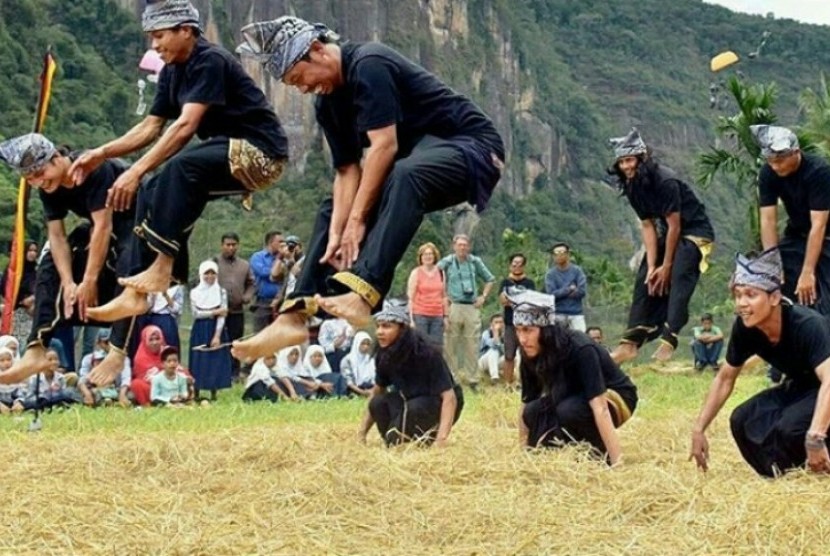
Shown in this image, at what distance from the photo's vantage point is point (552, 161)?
11006cm

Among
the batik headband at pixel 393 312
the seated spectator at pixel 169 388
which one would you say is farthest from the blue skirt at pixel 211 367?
the batik headband at pixel 393 312

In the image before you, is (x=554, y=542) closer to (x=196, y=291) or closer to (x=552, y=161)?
(x=196, y=291)

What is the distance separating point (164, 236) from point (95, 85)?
152ft

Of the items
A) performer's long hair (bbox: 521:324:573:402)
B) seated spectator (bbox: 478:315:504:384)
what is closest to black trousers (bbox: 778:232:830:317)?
performer's long hair (bbox: 521:324:573:402)

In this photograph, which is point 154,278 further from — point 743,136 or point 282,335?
point 743,136

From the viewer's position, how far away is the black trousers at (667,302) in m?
9.75

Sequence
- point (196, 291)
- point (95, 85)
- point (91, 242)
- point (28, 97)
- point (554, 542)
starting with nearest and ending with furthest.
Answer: point (554, 542) < point (91, 242) < point (196, 291) < point (28, 97) < point (95, 85)

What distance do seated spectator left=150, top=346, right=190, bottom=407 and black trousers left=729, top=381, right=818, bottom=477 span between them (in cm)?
583

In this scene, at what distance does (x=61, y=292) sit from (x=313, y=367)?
649cm

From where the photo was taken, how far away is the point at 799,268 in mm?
8859

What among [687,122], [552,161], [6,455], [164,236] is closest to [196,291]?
[6,455]

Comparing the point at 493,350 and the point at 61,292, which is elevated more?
the point at 61,292

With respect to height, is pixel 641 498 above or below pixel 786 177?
below

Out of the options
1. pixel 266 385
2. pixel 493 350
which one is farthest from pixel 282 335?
pixel 493 350
